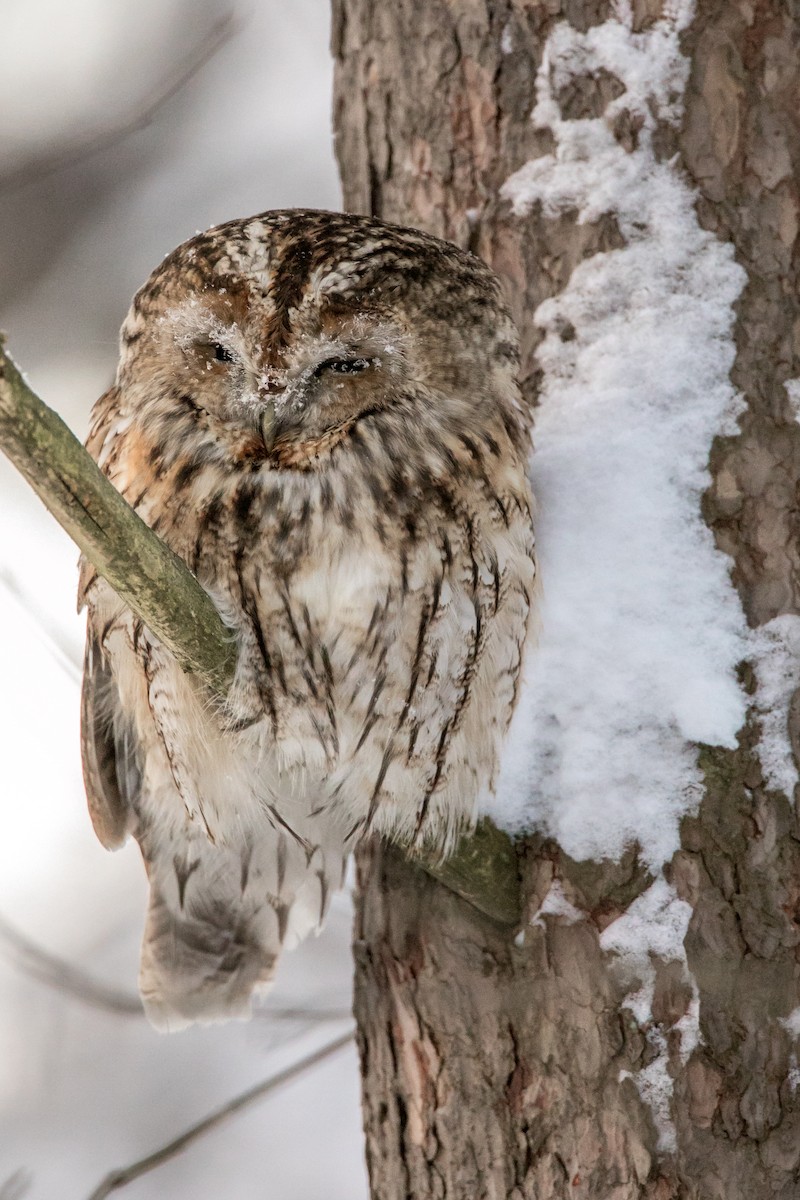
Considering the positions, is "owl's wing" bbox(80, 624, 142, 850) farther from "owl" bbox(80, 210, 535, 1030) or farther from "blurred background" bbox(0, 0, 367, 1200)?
"blurred background" bbox(0, 0, 367, 1200)

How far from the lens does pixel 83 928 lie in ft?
15.8

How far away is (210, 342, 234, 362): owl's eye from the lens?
5.35 ft

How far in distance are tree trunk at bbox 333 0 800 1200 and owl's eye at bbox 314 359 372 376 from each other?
19.3 inches

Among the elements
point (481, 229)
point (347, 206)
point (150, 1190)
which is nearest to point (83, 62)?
point (347, 206)

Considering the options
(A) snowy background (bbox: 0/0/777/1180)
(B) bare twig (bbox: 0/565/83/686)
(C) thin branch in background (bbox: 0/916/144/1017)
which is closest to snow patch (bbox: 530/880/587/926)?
(A) snowy background (bbox: 0/0/777/1180)

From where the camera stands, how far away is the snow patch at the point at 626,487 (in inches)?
70.1

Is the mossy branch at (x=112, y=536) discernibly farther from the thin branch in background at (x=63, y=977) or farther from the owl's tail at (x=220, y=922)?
the thin branch in background at (x=63, y=977)

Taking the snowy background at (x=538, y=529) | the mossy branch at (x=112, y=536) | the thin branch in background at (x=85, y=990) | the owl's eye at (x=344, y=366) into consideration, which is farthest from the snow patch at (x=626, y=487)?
the thin branch in background at (x=85, y=990)

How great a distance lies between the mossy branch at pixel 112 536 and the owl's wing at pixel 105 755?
554mm

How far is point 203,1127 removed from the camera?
208cm

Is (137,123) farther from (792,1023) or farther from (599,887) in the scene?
(792,1023)

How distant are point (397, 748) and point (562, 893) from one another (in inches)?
13.6

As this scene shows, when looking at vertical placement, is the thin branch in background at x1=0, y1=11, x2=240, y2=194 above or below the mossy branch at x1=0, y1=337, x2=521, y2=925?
above

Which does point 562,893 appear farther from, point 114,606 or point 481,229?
point 481,229
